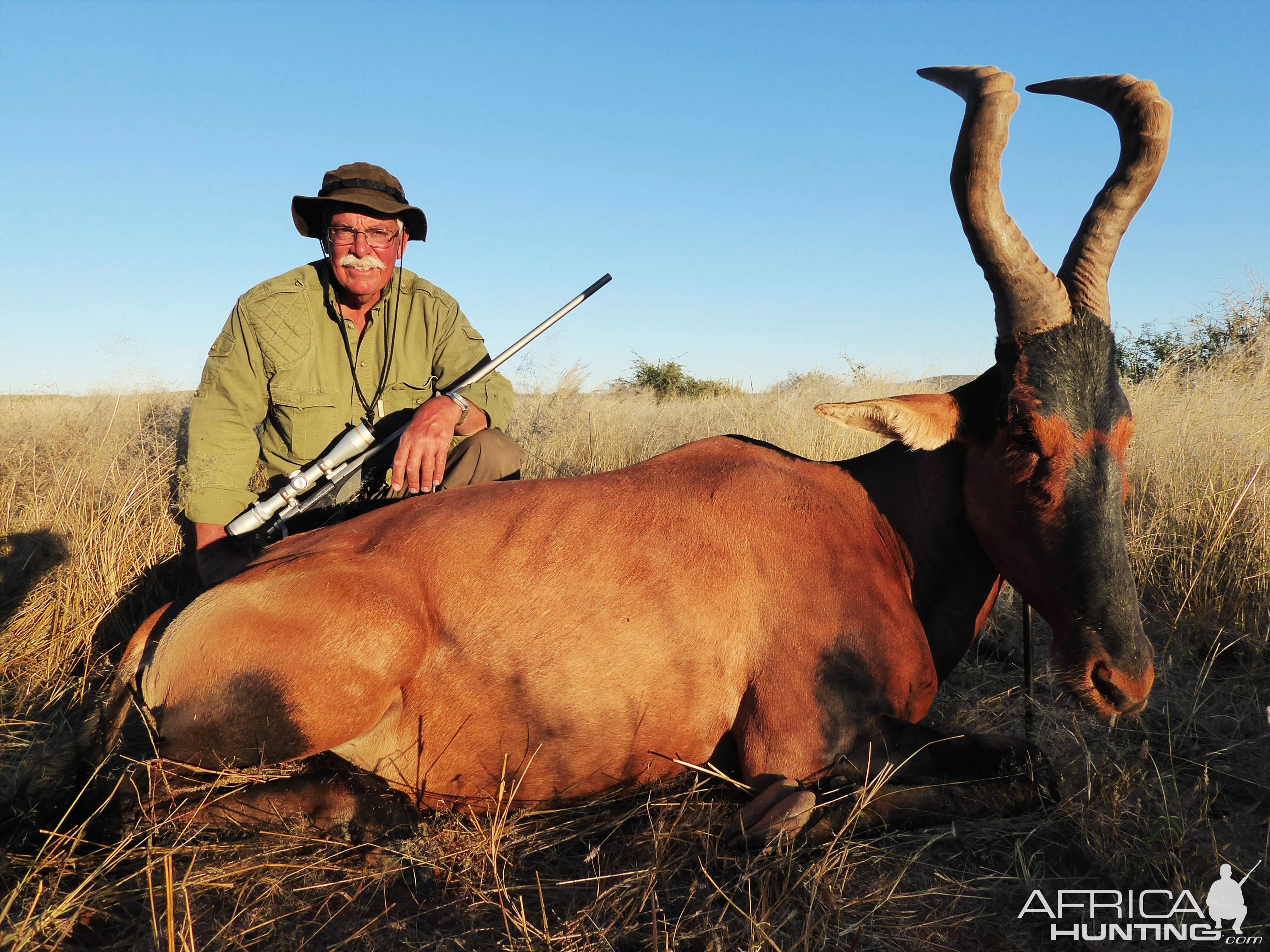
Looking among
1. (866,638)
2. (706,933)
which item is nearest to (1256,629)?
(866,638)

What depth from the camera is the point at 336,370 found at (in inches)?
208

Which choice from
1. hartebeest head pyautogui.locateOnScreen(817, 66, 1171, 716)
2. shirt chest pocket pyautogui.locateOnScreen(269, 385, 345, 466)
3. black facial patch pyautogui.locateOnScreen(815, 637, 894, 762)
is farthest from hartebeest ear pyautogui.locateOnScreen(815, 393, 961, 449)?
shirt chest pocket pyautogui.locateOnScreen(269, 385, 345, 466)

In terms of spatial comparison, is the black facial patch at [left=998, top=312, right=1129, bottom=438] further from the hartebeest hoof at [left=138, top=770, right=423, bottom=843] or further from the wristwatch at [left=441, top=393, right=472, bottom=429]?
the wristwatch at [left=441, top=393, right=472, bottom=429]

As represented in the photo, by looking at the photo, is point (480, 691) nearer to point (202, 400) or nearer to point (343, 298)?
point (202, 400)

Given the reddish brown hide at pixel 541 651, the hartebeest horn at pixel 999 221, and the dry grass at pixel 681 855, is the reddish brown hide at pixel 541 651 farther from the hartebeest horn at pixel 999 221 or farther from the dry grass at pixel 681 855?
the hartebeest horn at pixel 999 221

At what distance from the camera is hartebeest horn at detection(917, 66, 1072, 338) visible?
3117 mm

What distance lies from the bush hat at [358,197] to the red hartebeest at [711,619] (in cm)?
260

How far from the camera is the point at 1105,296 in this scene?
3.22m

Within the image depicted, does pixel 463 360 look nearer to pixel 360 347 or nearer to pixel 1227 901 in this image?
pixel 360 347

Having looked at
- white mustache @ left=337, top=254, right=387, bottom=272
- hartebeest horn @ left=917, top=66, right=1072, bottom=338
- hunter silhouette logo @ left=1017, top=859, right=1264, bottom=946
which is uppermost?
white mustache @ left=337, top=254, right=387, bottom=272

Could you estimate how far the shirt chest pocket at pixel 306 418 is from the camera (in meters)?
5.13

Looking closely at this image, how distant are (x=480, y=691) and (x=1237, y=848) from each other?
2.62 metres

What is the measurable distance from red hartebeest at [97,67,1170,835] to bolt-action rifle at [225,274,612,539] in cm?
143

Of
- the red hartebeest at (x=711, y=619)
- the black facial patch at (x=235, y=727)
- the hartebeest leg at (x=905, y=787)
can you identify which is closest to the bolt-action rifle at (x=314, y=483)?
the red hartebeest at (x=711, y=619)
